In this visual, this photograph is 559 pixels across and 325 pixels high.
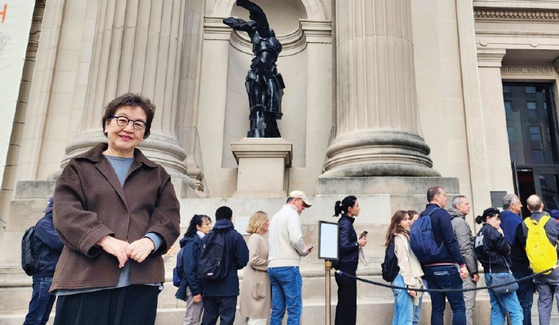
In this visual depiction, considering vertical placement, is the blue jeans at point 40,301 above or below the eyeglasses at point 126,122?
below

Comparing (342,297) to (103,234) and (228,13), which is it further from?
(228,13)

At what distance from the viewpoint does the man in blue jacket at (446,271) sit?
4.96 meters

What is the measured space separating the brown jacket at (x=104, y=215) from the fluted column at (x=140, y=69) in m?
6.17

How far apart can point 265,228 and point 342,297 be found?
4.00 feet

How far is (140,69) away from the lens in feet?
29.5

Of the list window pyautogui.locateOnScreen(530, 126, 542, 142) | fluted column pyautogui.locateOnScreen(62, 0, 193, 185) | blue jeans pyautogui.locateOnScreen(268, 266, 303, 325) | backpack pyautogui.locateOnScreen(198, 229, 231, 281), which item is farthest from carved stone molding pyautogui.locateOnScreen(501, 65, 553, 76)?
backpack pyautogui.locateOnScreen(198, 229, 231, 281)

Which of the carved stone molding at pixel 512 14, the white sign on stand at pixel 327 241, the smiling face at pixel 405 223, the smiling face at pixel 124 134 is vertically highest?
the carved stone molding at pixel 512 14

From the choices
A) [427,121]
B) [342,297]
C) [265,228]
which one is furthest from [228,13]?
[342,297]

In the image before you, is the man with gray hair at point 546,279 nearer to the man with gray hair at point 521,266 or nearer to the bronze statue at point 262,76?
the man with gray hair at point 521,266

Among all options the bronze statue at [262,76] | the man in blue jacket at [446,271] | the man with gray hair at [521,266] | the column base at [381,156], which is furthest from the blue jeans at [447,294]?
the bronze statue at [262,76]

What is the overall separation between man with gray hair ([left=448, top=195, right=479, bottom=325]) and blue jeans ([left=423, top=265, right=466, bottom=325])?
72 cm

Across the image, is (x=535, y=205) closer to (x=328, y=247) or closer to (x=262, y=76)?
(x=328, y=247)

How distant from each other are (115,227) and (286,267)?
123 inches

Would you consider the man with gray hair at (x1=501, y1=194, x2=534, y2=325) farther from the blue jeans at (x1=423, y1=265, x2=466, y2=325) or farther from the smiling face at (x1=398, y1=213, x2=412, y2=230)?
the smiling face at (x1=398, y1=213, x2=412, y2=230)
